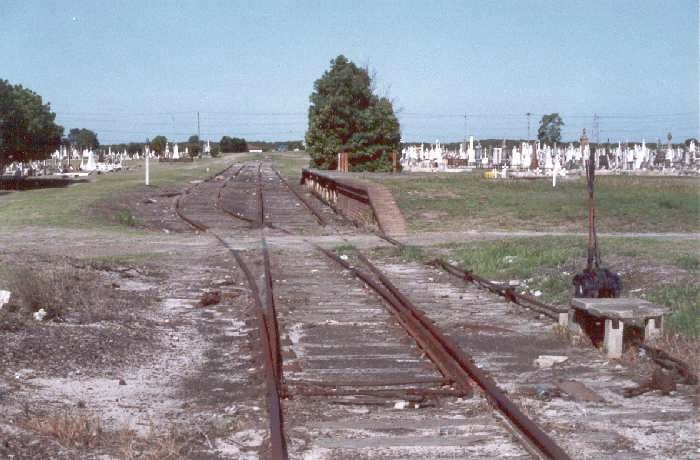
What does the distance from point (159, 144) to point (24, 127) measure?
88106mm

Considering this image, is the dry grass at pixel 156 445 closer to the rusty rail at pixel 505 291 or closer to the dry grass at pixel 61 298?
the dry grass at pixel 61 298

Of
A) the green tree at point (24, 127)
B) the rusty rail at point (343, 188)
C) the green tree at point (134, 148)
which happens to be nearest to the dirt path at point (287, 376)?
the rusty rail at point (343, 188)

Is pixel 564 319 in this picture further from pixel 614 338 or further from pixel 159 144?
pixel 159 144

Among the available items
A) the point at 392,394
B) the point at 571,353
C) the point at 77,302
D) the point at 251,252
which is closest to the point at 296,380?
the point at 392,394

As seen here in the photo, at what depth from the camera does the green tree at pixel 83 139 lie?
157625mm

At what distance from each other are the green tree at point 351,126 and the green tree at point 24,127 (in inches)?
746

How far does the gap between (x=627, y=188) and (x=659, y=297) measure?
27746 mm

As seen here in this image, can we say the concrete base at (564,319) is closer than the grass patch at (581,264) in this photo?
Yes

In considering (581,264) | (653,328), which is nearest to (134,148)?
(581,264)

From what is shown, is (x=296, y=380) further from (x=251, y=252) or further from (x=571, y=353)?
(x=251, y=252)

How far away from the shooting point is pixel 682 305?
1055 cm

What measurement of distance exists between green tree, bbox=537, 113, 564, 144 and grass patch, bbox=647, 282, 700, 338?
118334mm

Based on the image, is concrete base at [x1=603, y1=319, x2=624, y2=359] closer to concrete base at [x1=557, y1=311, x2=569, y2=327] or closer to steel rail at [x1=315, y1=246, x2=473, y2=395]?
concrete base at [x1=557, y1=311, x2=569, y2=327]

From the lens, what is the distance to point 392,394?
696 cm
